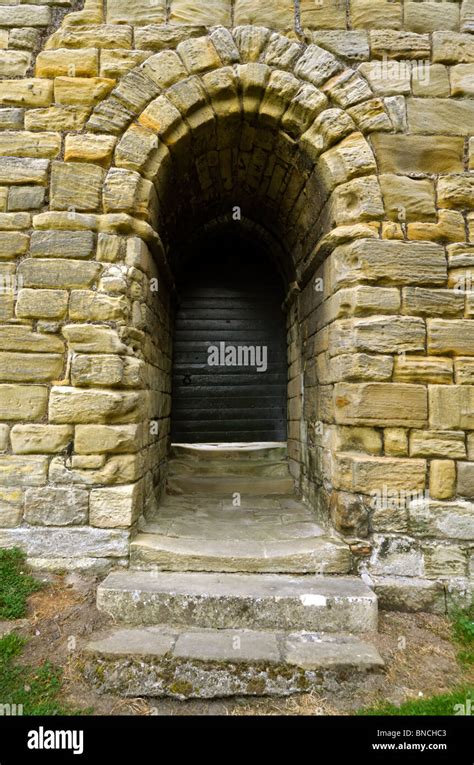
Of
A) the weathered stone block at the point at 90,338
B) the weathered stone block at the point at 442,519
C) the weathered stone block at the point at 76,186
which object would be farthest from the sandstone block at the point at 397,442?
the weathered stone block at the point at 76,186

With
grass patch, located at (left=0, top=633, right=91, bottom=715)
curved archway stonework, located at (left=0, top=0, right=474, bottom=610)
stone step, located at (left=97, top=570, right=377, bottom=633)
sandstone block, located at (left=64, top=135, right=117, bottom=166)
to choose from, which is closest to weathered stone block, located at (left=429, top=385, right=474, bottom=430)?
curved archway stonework, located at (left=0, top=0, right=474, bottom=610)

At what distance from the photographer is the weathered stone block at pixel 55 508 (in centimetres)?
276

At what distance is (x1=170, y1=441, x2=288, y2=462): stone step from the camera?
193 inches

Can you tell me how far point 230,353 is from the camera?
561 cm

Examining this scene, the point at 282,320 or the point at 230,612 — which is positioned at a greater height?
the point at 282,320

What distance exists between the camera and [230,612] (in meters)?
2.42

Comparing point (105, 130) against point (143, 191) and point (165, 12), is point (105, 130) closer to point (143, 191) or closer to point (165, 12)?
point (143, 191)

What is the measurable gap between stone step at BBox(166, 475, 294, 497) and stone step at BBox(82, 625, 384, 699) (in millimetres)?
2103

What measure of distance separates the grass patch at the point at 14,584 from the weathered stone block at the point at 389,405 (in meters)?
2.41

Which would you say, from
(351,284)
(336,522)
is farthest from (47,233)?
(336,522)

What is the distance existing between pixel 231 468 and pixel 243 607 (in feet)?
7.91

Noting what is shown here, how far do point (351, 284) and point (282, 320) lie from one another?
107 inches

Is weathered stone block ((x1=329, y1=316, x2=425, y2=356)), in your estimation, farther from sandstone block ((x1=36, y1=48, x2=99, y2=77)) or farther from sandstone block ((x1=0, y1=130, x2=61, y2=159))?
sandstone block ((x1=36, y1=48, x2=99, y2=77))

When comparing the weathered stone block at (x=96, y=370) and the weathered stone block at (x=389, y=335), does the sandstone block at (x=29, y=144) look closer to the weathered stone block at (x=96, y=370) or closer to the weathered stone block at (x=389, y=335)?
the weathered stone block at (x=96, y=370)
